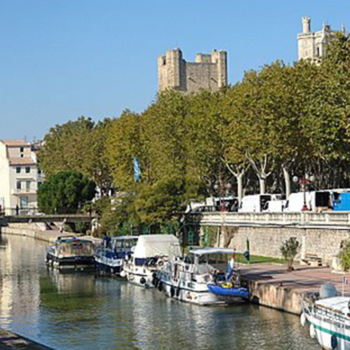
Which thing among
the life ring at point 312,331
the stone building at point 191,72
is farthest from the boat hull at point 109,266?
the stone building at point 191,72

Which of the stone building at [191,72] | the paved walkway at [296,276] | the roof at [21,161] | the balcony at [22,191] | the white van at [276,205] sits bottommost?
the paved walkway at [296,276]

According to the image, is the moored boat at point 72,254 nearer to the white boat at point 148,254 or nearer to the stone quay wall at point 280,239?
the stone quay wall at point 280,239

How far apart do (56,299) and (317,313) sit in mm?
21545

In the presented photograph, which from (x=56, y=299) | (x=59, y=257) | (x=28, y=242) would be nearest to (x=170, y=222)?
(x=59, y=257)

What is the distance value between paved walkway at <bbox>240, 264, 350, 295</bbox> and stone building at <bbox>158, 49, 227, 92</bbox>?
432 feet

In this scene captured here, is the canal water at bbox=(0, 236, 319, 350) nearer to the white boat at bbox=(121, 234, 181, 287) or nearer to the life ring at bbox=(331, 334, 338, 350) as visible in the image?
the white boat at bbox=(121, 234, 181, 287)

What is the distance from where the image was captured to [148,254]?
5728 cm

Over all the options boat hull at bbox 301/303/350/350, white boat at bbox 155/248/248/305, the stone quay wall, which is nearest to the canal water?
white boat at bbox 155/248/248/305

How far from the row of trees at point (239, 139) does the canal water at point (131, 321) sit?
17.6m

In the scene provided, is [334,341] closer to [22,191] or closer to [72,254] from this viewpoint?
[72,254]

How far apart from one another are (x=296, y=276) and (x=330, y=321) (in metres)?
15.4

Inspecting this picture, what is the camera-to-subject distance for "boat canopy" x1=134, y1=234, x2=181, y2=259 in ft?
188

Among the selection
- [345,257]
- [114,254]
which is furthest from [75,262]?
[345,257]

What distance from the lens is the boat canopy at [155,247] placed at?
5734cm
